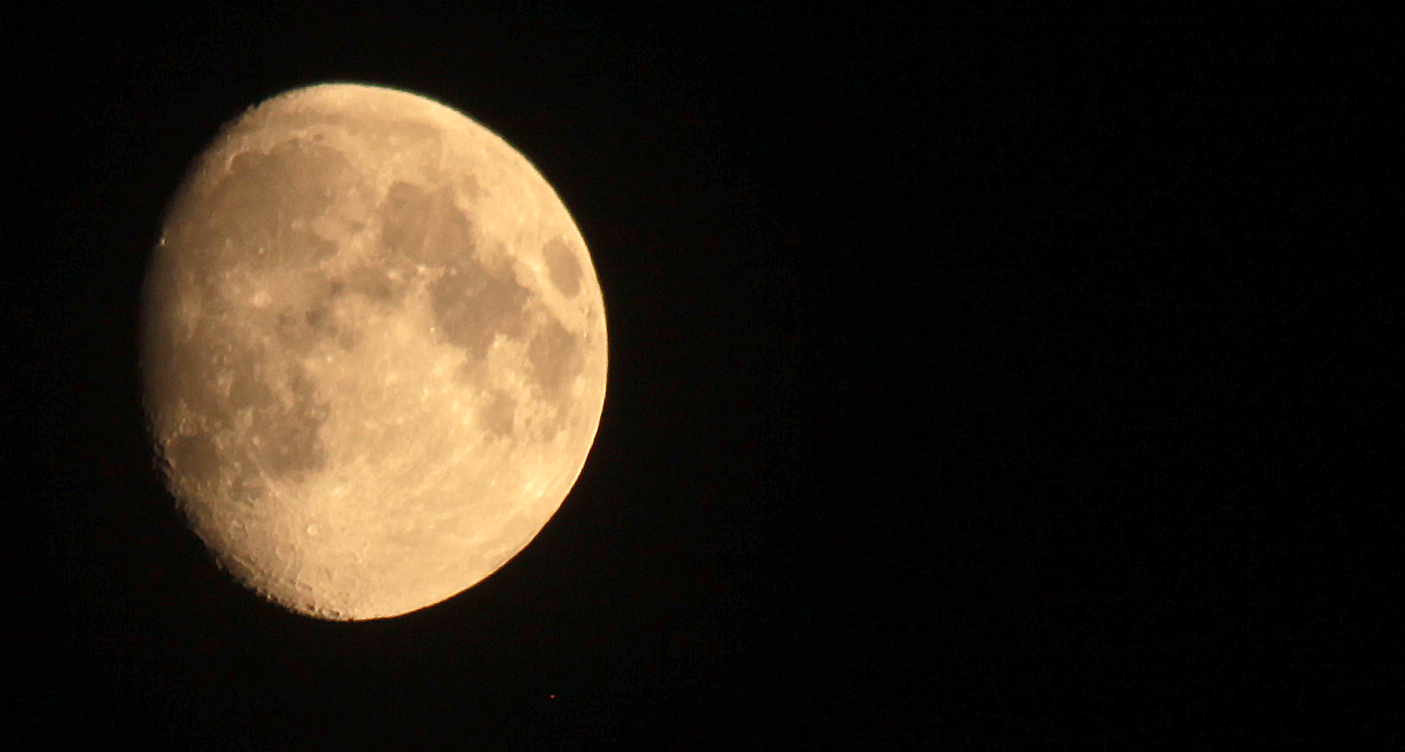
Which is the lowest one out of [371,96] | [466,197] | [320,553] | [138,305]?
[320,553]

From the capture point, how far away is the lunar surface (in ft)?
10.3

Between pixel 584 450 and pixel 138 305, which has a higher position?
pixel 138 305

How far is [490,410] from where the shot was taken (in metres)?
3.43

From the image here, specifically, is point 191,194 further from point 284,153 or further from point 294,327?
point 294,327

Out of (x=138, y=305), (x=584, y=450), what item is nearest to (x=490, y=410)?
(x=584, y=450)

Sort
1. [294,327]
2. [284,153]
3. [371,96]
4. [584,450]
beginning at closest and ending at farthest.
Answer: [294,327] < [284,153] < [371,96] < [584,450]

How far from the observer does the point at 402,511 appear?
336 centimetres

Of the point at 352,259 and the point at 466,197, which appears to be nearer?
the point at 352,259

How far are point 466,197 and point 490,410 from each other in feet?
2.72

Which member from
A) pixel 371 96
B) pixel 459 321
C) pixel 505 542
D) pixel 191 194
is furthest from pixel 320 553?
pixel 371 96

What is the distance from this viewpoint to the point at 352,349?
3.13 meters

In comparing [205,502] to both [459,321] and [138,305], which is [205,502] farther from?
[459,321]

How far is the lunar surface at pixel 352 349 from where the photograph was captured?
314 centimetres

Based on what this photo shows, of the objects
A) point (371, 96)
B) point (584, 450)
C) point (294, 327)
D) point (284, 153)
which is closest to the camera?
point (294, 327)
